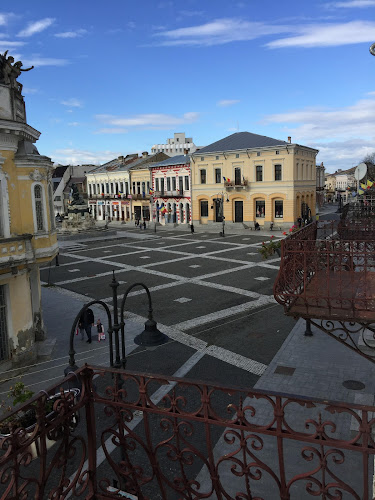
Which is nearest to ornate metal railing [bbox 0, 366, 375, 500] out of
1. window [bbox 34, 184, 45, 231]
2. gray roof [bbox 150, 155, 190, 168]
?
window [bbox 34, 184, 45, 231]

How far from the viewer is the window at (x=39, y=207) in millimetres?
12993

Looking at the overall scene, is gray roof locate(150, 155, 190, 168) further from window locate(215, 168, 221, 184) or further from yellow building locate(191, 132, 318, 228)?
window locate(215, 168, 221, 184)

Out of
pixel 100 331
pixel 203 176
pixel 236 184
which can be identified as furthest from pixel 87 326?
pixel 203 176

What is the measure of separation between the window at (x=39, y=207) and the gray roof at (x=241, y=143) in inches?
1301

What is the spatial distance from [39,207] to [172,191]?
3887 centimetres

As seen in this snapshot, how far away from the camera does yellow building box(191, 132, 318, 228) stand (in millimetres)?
42156

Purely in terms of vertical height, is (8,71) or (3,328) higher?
(8,71)

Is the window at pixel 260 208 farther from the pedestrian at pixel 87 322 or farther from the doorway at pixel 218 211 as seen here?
the pedestrian at pixel 87 322

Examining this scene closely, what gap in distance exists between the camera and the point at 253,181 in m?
44.2

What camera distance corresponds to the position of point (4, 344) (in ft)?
40.6

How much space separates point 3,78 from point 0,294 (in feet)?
21.1

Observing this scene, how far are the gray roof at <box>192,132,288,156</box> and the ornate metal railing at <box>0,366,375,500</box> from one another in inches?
1442

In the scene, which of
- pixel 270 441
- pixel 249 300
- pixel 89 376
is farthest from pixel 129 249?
pixel 89 376

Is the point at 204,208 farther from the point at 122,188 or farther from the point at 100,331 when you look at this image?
the point at 100,331
